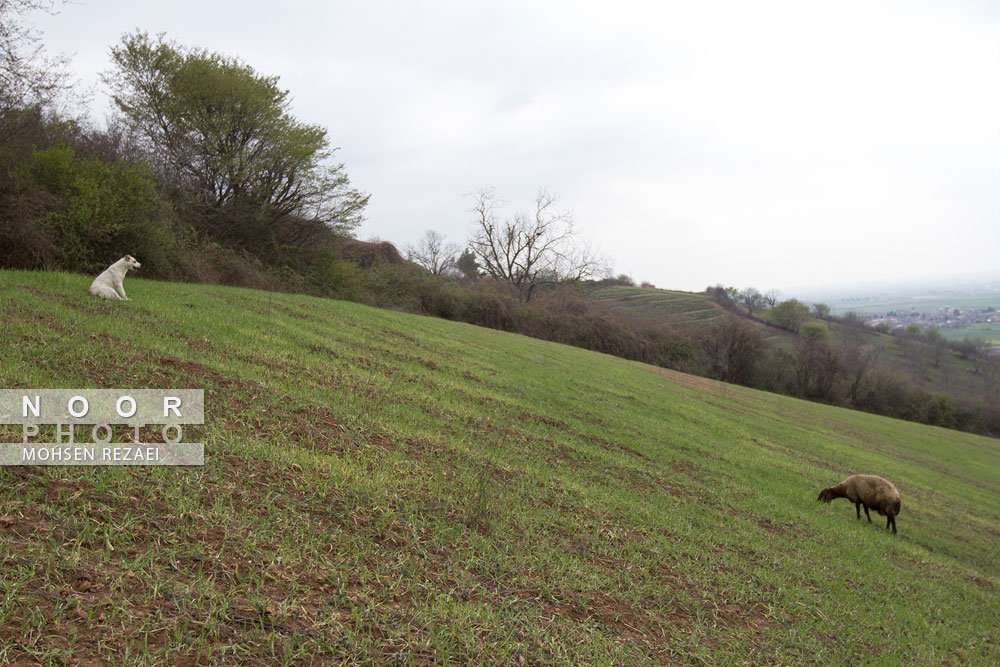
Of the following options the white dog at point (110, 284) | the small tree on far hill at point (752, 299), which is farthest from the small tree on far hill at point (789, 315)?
the white dog at point (110, 284)

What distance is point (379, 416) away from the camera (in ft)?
21.1

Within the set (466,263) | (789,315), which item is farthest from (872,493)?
(789,315)

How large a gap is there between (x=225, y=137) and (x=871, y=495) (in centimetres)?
2753

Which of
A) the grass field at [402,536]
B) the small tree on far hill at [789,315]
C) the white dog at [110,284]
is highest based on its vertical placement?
the small tree on far hill at [789,315]

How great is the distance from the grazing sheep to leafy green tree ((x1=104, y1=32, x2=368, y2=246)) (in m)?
25.1

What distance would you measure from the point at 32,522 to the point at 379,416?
3834mm

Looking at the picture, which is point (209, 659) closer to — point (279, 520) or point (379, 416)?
point (279, 520)

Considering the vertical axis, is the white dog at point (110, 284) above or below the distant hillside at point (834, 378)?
above

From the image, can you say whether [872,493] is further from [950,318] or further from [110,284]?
[950,318]

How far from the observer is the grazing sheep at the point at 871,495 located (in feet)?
29.5

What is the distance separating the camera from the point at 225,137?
2384 centimetres

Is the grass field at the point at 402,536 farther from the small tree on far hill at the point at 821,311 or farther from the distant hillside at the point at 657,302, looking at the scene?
the small tree on far hill at the point at 821,311

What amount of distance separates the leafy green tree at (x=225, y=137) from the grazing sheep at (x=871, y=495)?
25143 mm

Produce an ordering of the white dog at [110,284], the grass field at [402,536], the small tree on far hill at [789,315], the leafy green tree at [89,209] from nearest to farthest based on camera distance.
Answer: the grass field at [402,536], the white dog at [110,284], the leafy green tree at [89,209], the small tree on far hill at [789,315]
